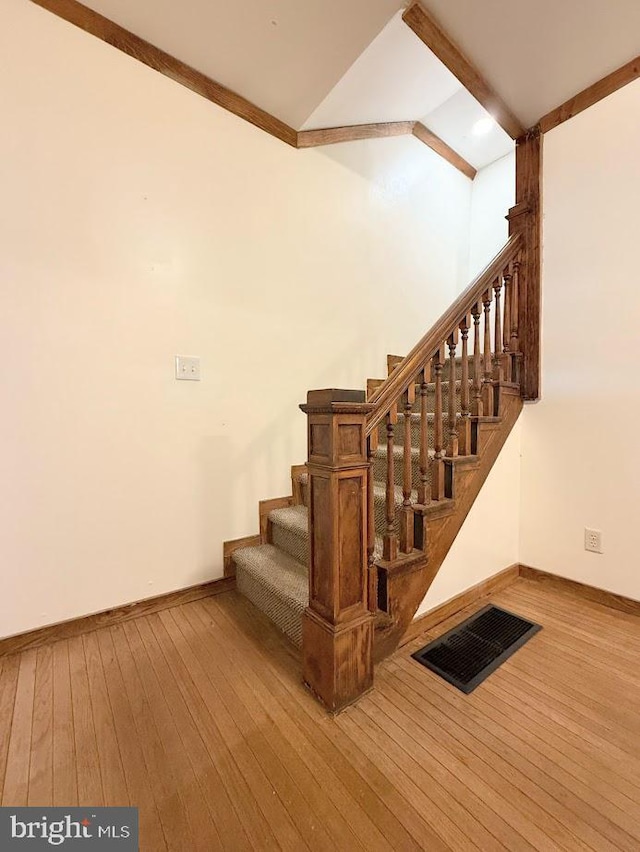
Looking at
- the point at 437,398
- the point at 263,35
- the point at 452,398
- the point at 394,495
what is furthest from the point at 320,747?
the point at 263,35

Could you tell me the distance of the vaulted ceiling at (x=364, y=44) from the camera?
5.11ft

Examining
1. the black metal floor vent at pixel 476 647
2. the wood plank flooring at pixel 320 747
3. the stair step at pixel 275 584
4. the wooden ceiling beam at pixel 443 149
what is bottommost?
the wood plank flooring at pixel 320 747

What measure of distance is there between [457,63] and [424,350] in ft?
4.95

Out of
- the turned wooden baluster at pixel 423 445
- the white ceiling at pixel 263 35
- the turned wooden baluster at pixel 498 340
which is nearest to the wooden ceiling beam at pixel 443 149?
the white ceiling at pixel 263 35

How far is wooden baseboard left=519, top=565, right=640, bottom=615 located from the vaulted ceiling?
2.59 meters

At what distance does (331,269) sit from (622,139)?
159 cm

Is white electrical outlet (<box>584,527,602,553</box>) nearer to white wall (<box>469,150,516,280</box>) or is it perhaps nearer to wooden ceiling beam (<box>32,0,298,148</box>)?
white wall (<box>469,150,516,280</box>)

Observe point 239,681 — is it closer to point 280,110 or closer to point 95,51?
point 95,51

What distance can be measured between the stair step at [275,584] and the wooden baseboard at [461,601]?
48 cm

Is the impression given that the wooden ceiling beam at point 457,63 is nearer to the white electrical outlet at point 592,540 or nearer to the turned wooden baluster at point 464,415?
the turned wooden baluster at point 464,415

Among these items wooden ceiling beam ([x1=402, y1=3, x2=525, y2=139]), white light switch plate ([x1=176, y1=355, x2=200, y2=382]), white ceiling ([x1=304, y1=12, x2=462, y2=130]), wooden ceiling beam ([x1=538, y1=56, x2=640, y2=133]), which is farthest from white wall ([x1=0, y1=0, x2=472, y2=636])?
wooden ceiling beam ([x1=538, y1=56, x2=640, y2=133])

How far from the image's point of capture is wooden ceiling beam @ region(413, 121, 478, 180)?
287cm

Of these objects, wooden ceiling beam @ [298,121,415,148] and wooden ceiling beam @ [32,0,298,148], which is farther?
wooden ceiling beam @ [298,121,415,148]

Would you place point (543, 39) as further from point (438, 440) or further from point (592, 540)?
point (592, 540)
